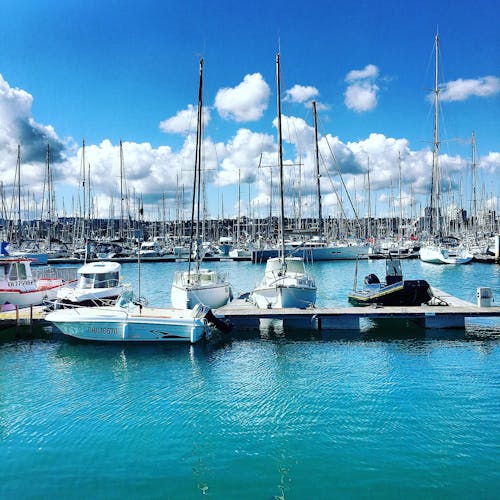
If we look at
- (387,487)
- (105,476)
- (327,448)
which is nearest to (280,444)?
(327,448)

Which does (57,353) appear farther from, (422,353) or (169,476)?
(422,353)

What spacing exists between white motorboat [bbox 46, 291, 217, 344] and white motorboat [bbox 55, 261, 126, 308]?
3.44 m

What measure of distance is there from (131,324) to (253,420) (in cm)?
974

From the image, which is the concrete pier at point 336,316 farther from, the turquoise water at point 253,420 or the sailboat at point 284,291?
the turquoise water at point 253,420

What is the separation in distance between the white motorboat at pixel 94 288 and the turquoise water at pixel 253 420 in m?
4.42

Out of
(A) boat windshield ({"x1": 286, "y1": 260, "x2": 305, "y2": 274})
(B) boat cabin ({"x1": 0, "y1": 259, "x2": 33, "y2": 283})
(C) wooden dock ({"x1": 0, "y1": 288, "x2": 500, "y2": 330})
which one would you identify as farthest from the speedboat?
(B) boat cabin ({"x1": 0, "y1": 259, "x2": 33, "y2": 283})

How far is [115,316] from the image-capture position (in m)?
21.5

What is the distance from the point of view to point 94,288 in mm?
27094

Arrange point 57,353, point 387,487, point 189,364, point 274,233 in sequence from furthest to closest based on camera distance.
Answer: point 274,233 < point 57,353 < point 189,364 < point 387,487

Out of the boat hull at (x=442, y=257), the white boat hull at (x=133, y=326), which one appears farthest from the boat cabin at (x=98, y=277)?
the boat hull at (x=442, y=257)

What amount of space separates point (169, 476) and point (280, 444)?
112 inches

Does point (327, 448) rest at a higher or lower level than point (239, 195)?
lower

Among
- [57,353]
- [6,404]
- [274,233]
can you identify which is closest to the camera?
[6,404]

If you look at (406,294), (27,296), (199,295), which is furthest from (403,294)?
(27,296)
